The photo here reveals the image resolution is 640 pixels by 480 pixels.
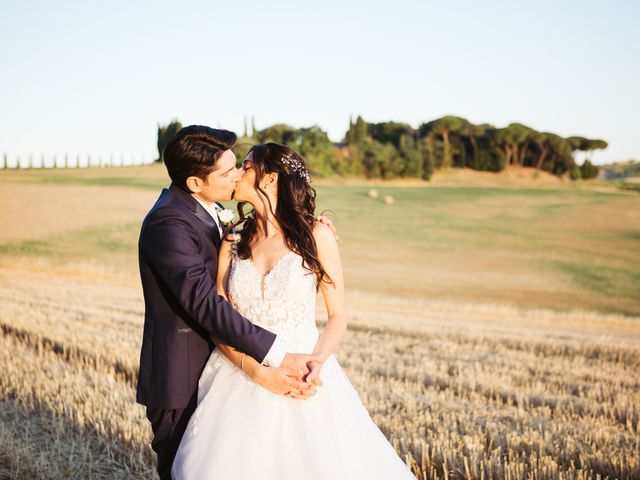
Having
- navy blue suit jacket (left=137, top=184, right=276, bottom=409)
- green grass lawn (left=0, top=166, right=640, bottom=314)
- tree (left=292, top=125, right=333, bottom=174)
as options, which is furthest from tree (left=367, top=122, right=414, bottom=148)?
navy blue suit jacket (left=137, top=184, right=276, bottom=409)

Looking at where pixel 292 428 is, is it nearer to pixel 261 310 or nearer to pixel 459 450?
pixel 261 310

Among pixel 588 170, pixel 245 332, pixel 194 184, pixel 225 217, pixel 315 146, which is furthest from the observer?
pixel 588 170

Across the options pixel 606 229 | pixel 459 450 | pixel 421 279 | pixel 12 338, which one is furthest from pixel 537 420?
pixel 606 229

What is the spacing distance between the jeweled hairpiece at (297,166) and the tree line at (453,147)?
6417 cm

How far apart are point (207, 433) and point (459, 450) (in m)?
2.32

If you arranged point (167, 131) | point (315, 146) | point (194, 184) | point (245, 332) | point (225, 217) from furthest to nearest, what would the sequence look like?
1. point (315, 146)
2. point (167, 131)
3. point (225, 217)
4. point (194, 184)
5. point (245, 332)

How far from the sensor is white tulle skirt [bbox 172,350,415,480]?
3250 millimetres

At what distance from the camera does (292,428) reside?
336 centimetres

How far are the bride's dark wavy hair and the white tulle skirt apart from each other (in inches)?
25.8

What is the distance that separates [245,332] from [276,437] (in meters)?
0.60

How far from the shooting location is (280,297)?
366 centimetres

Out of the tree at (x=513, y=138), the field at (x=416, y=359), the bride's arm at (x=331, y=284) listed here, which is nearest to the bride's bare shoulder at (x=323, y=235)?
the bride's arm at (x=331, y=284)

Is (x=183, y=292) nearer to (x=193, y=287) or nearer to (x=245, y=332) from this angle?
(x=193, y=287)

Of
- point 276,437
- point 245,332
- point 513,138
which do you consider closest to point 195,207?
point 245,332
